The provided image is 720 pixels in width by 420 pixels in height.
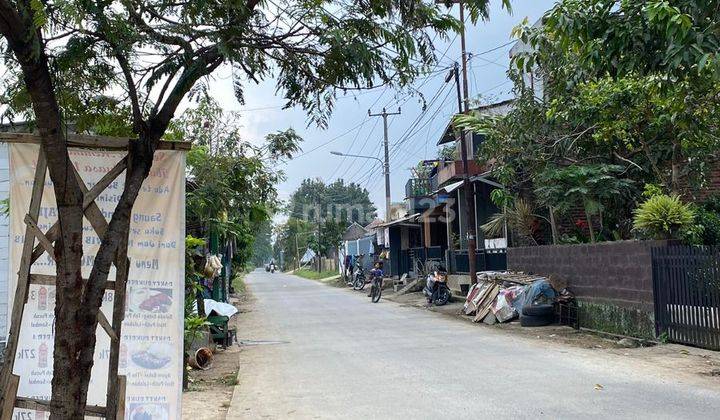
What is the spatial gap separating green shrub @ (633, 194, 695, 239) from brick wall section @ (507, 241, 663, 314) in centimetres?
27

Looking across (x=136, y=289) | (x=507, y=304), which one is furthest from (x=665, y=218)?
(x=136, y=289)

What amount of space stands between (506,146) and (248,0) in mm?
13006

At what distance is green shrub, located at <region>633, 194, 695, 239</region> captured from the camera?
1179 cm

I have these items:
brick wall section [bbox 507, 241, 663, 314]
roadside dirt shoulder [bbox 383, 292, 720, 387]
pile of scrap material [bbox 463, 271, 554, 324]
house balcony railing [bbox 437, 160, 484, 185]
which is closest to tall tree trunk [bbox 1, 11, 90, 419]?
roadside dirt shoulder [bbox 383, 292, 720, 387]

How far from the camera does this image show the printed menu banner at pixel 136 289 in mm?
4680

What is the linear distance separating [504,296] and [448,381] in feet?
25.8

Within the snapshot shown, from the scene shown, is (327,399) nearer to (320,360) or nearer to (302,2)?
(320,360)

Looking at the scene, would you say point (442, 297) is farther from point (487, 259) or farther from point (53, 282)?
point (53, 282)

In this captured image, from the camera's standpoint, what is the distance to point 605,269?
13508 millimetres

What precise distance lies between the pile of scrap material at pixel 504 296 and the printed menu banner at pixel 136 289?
11.6m

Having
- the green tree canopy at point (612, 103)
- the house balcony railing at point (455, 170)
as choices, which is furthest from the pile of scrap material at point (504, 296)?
the house balcony railing at point (455, 170)

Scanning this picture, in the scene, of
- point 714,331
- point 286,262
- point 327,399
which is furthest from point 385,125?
point 286,262

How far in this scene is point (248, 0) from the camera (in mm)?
4152

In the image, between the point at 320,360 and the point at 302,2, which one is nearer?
the point at 302,2
